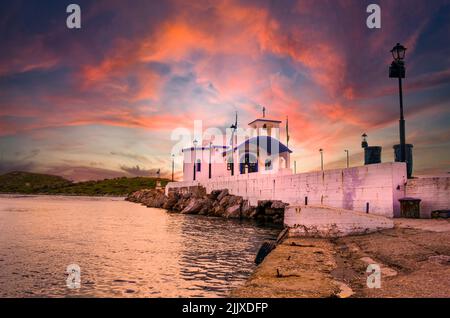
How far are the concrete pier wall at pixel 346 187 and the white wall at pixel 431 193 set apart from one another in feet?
2.18

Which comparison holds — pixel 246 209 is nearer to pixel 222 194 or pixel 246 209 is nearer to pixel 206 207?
pixel 222 194

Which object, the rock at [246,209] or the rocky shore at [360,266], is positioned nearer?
the rocky shore at [360,266]

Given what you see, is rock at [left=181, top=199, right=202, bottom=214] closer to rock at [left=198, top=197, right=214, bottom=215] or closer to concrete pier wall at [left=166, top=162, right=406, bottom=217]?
rock at [left=198, top=197, right=214, bottom=215]

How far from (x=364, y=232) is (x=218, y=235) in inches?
369

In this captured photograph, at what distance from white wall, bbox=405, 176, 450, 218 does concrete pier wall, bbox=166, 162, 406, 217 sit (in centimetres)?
Result: 66

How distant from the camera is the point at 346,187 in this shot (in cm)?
1875

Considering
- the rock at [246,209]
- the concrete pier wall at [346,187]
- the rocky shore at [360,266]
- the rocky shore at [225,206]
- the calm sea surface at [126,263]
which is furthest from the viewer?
the rock at [246,209]

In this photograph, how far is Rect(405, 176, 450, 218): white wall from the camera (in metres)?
14.0

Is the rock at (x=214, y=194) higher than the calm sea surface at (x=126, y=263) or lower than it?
higher

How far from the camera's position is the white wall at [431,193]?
13953 mm

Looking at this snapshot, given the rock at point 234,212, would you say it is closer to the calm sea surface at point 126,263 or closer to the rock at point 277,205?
the rock at point 277,205

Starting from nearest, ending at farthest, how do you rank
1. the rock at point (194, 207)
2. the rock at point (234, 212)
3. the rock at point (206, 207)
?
the rock at point (234, 212) < the rock at point (206, 207) < the rock at point (194, 207)

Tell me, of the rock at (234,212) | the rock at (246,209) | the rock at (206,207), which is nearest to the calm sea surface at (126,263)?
the rock at (246,209)

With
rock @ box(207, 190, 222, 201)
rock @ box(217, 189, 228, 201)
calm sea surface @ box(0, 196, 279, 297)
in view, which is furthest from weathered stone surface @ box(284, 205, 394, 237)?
rock @ box(207, 190, 222, 201)
